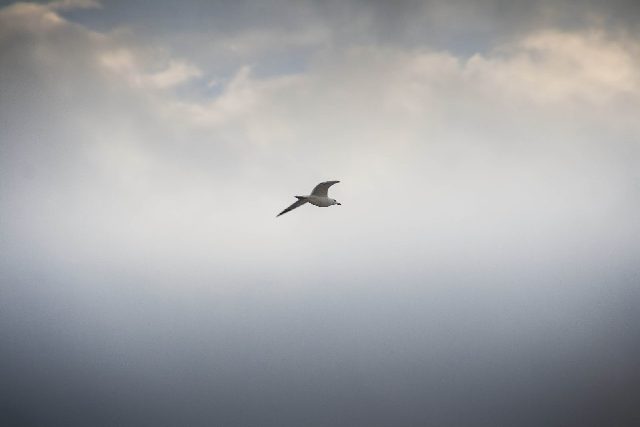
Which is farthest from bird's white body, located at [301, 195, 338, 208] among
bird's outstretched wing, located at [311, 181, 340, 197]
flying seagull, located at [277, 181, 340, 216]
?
bird's outstretched wing, located at [311, 181, 340, 197]

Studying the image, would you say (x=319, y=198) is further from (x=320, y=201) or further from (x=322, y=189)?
(x=322, y=189)

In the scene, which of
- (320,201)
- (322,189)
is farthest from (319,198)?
(322,189)

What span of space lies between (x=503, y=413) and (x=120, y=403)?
170 meters

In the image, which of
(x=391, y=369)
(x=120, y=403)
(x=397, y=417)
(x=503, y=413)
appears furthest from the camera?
(x=391, y=369)

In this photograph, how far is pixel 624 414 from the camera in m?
120

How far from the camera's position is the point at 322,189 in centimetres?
985

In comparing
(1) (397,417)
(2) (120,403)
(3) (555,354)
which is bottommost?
(2) (120,403)

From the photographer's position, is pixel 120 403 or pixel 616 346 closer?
pixel 120 403

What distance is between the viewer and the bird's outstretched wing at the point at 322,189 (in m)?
9.47

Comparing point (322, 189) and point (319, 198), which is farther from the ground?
point (322, 189)

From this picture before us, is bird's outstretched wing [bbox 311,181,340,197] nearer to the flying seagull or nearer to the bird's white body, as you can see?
the flying seagull

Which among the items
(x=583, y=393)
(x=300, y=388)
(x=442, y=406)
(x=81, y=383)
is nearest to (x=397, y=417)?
(x=442, y=406)

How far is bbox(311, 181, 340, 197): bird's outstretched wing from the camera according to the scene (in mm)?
9471

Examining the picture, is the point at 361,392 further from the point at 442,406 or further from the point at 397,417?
the point at 442,406
